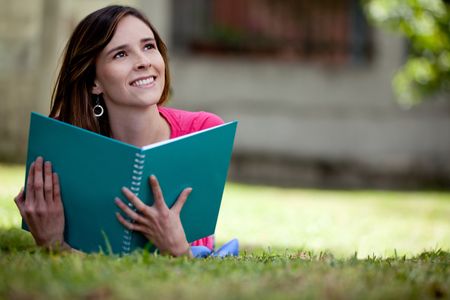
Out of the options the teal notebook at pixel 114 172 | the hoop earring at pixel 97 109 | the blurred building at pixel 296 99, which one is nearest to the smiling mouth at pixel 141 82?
the hoop earring at pixel 97 109

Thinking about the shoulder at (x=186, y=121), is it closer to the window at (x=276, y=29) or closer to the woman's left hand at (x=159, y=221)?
the woman's left hand at (x=159, y=221)

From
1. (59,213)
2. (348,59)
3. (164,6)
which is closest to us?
(59,213)

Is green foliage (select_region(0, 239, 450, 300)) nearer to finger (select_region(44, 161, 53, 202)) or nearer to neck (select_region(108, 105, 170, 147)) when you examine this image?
finger (select_region(44, 161, 53, 202))

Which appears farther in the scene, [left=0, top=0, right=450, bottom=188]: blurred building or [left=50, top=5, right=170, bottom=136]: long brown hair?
[left=0, top=0, right=450, bottom=188]: blurred building

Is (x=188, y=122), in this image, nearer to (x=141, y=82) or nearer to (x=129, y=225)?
(x=141, y=82)

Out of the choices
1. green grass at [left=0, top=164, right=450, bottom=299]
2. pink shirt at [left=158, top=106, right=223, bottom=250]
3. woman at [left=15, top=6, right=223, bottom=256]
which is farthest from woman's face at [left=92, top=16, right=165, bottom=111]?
green grass at [left=0, top=164, right=450, bottom=299]

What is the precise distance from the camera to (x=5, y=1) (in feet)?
→ 36.7

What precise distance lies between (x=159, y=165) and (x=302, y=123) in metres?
9.16

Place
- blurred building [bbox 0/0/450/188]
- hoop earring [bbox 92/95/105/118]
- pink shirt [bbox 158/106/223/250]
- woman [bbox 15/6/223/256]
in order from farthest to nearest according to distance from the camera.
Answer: blurred building [bbox 0/0/450/188]
pink shirt [bbox 158/106/223/250]
hoop earring [bbox 92/95/105/118]
woman [bbox 15/6/223/256]

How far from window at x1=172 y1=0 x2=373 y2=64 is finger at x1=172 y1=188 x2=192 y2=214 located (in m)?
8.90

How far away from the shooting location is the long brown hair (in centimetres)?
375

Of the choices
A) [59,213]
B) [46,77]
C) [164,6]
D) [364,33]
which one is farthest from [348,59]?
[59,213]

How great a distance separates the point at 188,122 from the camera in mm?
4082

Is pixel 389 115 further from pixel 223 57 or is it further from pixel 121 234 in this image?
pixel 121 234
